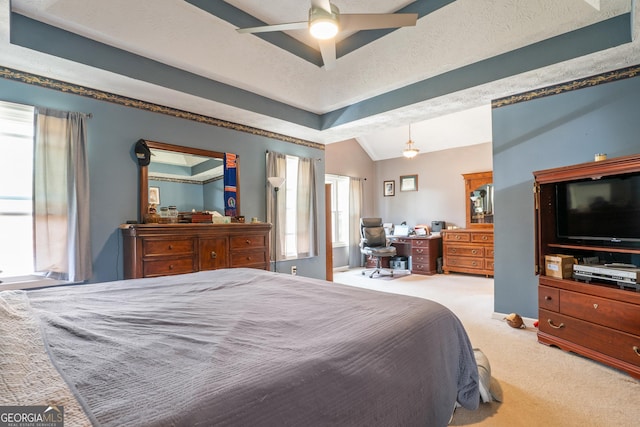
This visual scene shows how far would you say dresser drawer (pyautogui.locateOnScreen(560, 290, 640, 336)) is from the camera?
2139mm

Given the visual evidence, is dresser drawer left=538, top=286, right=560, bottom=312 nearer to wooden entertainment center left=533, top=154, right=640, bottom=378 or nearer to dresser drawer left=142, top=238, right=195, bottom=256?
wooden entertainment center left=533, top=154, right=640, bottom=378

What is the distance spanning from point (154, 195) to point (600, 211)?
432cm

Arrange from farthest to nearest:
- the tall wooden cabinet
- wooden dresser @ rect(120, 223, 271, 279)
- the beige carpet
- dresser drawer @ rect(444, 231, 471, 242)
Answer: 1. dresser drawer @ rect(444, 231, 471, 242)
2. the tall wooden cabinet
3. wooden dresser @ rect(120, 223, 271, 279)
4. the beige carpet

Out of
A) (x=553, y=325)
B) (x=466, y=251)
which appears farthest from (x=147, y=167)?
(x=466, y=251)

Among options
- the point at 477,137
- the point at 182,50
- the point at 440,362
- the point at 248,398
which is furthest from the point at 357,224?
the point at 248,398

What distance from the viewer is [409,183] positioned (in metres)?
7.34

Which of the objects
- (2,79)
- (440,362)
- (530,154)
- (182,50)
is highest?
(182,50)

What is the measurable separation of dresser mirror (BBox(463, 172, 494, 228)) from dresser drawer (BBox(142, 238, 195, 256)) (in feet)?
18.3

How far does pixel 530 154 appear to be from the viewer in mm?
3221

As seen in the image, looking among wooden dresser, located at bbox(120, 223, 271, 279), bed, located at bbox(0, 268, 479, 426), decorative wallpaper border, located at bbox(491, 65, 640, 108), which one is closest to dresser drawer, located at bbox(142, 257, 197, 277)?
wooden dresser, located at bbox(120, 223, 271, 279)

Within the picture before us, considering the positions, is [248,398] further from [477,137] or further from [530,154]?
[477,137]

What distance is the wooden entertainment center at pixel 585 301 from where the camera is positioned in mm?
2170

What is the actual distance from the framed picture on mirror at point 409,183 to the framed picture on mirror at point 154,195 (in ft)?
18.7

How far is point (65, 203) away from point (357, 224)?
18.6 feet
